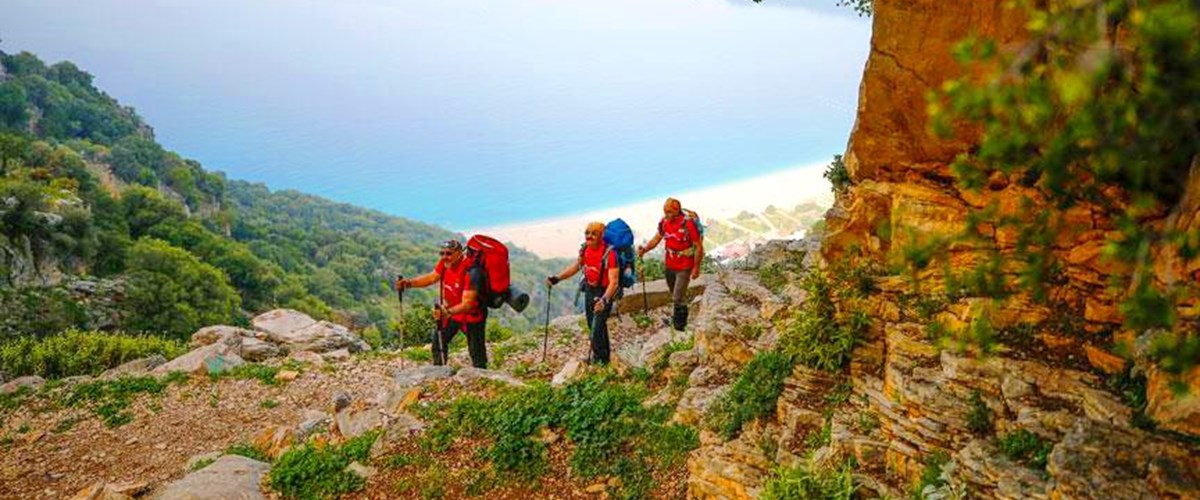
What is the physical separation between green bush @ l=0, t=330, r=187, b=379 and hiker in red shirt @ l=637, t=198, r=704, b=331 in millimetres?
12030

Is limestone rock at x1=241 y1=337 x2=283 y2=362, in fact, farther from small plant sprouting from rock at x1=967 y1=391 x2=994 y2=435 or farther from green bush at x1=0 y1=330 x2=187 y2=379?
small plant sprouting from rock at x1=967 y1=391 x2=994 y2=435

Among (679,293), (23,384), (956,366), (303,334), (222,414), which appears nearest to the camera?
(956,366)

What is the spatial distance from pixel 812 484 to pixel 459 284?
20.1ft

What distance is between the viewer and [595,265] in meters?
10.2

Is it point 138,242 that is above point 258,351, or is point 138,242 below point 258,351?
above

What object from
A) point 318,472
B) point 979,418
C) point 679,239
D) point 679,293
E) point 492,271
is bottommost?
point 318,472

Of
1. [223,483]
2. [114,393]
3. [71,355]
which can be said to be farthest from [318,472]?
[71,355]

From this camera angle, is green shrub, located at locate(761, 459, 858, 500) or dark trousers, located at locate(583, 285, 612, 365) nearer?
green shrub, located at locate(761, 459, 858, 500)

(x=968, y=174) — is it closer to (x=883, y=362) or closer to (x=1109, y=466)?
(x=1109, y=466)

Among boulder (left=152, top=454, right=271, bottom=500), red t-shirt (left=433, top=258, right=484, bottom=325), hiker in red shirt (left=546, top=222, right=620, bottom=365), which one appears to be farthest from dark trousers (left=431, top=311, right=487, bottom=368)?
boulder (left=152, top=454, right=271, bottom=500)

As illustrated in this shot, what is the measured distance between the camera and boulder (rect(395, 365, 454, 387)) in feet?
32.2

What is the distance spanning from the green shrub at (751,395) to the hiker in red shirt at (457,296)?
4.14 metres

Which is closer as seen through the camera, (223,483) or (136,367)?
(223,483)

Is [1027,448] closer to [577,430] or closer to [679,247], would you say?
[577,430]
